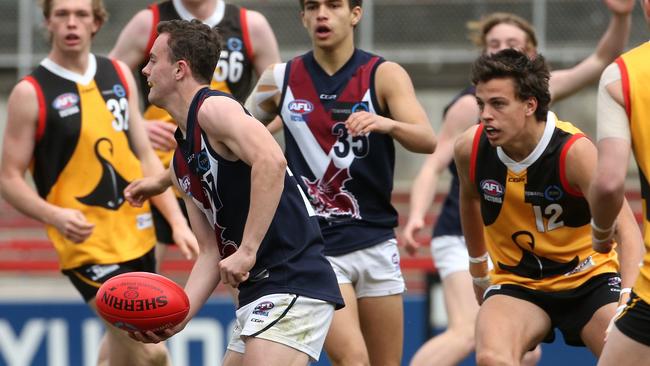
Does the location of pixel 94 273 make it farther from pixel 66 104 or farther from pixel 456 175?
pixel 456 175

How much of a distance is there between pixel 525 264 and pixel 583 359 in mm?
3587

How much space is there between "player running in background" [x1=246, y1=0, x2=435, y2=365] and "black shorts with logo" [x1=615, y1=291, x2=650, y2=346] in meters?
1.93

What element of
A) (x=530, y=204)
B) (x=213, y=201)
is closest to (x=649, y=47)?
(x=530, y=204)

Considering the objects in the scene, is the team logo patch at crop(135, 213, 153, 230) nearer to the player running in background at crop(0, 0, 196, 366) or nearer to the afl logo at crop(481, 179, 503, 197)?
the player running in background at crop(0, 0, 196, 366)

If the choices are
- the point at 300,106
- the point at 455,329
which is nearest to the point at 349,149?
the point at 300,106

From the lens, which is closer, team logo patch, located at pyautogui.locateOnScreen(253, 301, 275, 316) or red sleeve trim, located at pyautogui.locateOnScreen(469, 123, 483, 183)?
team logo patch, located at pyautogui.locateOnScreen(253, 301, 275, 316)

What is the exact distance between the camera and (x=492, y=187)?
5.77 metres

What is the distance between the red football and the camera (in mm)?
4984

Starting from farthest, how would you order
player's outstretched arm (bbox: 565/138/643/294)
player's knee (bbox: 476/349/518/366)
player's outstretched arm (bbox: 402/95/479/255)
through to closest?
player's outstretched arm (bbox: 402/95/479/255) → player's knee (bbox: 476/349/518/366) → player's outstretched arm (bbox: 565/138/643/294)

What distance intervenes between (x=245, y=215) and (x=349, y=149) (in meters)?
1.48

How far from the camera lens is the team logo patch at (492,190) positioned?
5.75 meters

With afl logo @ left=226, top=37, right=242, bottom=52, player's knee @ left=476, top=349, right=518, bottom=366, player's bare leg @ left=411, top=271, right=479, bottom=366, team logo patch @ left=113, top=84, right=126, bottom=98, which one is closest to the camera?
player's knee @ left=476, top=349, right=518, bottom=366

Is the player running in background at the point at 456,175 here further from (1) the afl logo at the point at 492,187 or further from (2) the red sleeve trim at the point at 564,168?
(2) the red sleeve trim at the point at 564,168

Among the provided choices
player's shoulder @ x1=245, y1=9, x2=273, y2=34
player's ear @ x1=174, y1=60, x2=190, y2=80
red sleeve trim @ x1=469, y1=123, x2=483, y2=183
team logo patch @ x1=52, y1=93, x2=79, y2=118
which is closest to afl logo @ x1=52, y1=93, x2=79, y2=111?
team logo patch @ x1=52, y1=93, x2=79, y2=118
